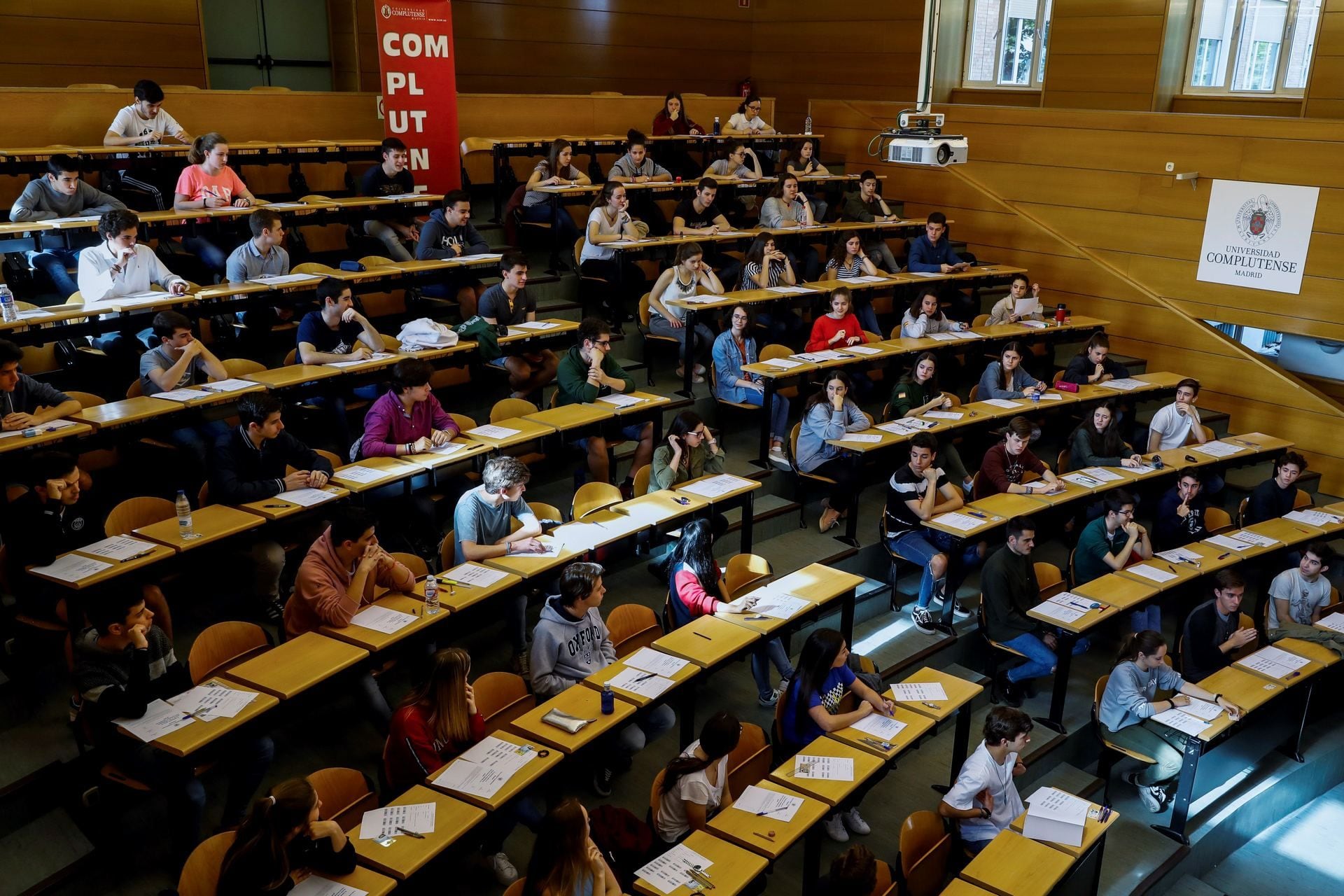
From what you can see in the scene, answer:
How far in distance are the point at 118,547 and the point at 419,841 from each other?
239cm

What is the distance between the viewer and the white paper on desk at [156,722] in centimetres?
418

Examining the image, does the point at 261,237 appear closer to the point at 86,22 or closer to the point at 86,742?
the point at 86,742

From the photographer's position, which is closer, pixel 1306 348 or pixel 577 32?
pixel 1306 348

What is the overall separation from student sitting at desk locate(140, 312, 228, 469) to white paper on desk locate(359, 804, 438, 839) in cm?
307

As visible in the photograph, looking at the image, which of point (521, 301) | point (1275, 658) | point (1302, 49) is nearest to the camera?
point (1275, 658)

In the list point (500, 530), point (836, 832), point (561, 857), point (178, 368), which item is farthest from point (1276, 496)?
point (178, 368)

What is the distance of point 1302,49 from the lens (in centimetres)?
1137

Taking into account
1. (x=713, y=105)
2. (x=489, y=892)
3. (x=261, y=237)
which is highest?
(x=713, y=105)

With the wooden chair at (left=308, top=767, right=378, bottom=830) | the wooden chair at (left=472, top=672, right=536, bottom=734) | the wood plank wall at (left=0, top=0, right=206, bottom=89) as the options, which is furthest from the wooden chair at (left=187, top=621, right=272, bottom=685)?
the wood plank wall at (left=0, top=0, right=206, bottom=89)

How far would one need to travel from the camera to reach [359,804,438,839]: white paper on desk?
4.01 metres

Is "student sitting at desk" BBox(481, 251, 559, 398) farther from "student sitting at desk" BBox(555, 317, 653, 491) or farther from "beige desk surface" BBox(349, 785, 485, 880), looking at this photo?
"beige desk surface" BBox(349, 785, 485, 880)

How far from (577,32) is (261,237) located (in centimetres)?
787

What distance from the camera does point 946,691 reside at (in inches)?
219

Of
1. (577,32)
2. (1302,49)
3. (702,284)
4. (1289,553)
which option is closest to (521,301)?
(702,284)
